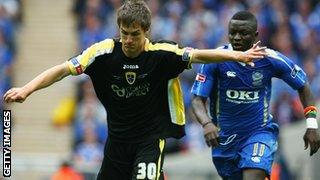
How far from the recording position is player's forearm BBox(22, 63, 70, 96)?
927 centimetres

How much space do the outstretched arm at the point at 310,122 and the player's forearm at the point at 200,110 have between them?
104 centimetres

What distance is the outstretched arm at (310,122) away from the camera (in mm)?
10430

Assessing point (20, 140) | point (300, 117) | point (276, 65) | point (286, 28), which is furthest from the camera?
point (20, 140)

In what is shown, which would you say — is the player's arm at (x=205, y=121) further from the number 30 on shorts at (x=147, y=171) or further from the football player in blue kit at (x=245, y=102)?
the number 30 on shorts at (x=147, y=171)

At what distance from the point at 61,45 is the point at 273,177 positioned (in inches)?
334

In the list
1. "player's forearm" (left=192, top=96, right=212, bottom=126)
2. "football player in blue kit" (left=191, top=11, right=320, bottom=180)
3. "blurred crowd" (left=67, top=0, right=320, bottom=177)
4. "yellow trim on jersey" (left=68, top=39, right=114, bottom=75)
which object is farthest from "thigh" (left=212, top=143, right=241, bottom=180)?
"blurred crowd" (left=67, top=0, right=320, bottom=177)

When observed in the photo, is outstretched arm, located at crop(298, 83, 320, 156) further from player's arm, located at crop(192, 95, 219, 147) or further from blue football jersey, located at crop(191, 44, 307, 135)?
player's arm, located at crop(192, 95, 219, 147)

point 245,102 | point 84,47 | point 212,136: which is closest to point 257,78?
point 245,102

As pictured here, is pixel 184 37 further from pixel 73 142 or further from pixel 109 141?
pixel 109 141

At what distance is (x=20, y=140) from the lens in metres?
21.6

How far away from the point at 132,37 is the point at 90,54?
1.51ft

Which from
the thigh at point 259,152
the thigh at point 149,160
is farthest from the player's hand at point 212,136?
the thigh at point 259,152

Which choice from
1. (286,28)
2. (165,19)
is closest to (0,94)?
(165,19)

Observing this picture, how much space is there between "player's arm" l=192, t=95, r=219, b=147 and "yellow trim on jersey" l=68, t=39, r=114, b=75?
3.70 ft
